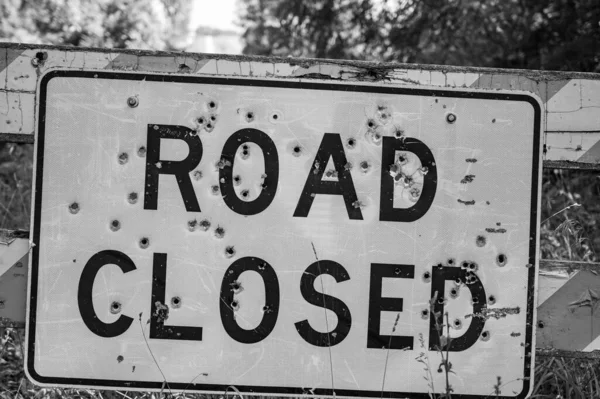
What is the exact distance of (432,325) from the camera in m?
1.53

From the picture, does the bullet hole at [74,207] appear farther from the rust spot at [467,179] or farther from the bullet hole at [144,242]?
the rust spot at [467,179]

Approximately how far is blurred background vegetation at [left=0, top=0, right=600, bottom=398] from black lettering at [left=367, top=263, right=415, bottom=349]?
108 centimetres

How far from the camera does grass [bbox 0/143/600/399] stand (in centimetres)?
214

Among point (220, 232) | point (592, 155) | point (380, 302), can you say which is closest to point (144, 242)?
point (220, 232)

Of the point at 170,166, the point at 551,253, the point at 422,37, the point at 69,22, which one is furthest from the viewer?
the point at 69,22

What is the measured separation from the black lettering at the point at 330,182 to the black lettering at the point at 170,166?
270 millimetres

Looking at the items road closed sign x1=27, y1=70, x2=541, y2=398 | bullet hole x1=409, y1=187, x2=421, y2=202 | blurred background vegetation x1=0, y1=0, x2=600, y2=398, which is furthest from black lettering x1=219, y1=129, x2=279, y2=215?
blurred background vegetation x1=0, y1=0, x2=600, y2=398

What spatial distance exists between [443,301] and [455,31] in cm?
346

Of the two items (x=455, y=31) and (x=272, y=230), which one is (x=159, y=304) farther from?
(x=455, y=31)

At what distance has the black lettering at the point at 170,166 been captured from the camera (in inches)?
59.5

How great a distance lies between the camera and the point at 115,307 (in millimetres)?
1519

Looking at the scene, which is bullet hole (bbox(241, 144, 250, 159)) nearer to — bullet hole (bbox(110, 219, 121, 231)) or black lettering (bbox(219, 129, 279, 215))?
black lettering (bbox(219, 129, 279, 215))

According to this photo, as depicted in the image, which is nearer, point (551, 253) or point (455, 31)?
point (551, 253)

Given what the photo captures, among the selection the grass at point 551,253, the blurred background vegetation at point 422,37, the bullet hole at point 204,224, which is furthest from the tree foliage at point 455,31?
the bullet hole at point 204,224
